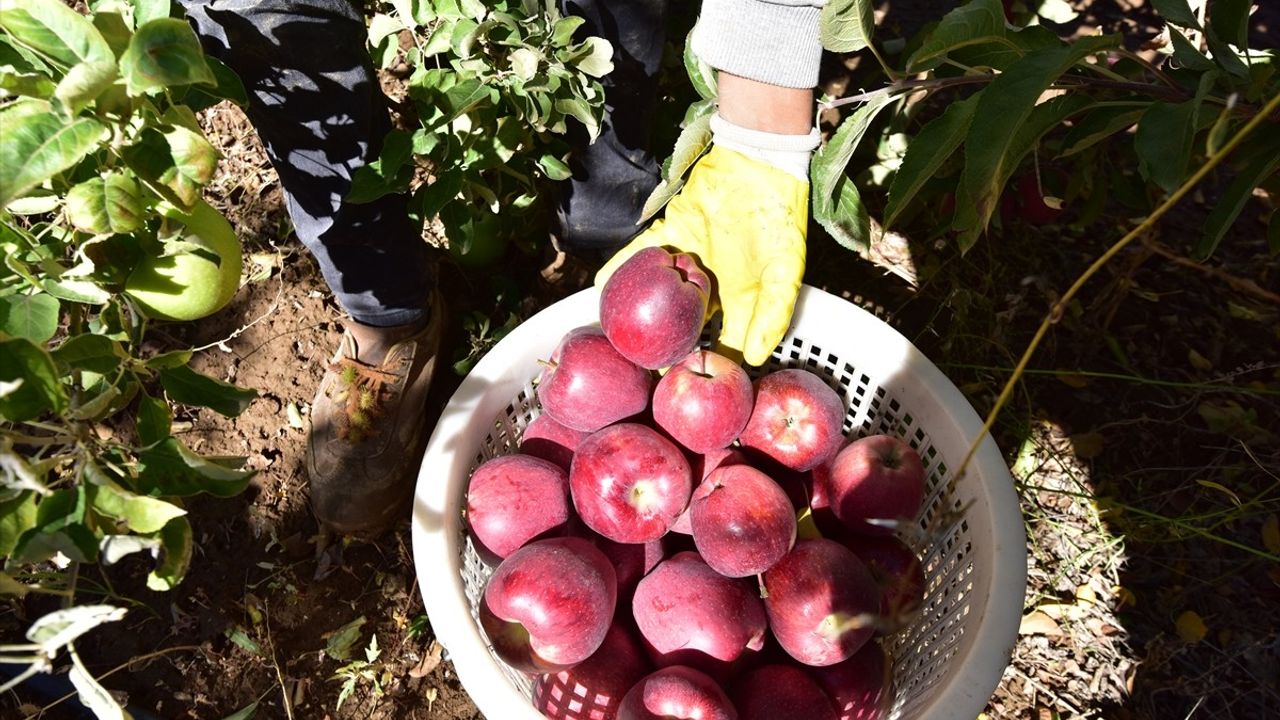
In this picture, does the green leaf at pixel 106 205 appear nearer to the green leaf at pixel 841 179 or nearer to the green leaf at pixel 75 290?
the green leaf at pixel 75 290

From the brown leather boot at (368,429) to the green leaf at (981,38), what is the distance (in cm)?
157

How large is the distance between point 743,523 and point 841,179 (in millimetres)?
799

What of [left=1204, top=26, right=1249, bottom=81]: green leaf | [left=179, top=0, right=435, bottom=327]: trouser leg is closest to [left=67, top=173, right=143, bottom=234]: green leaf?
[left=179, top=0, right=435, bottom=327]: trouser leg

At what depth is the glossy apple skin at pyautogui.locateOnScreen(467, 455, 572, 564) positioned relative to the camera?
1728 mm

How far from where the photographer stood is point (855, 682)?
5.50 feet

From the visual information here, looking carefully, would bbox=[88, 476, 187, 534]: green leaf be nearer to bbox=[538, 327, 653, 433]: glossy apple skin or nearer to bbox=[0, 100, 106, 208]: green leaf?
bbox=[0, 100, 106, 208]: green leaf

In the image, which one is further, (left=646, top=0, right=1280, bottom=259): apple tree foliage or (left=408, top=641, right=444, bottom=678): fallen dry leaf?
(left=408, top=641, right=444, bottom=678): fallen dry leaf

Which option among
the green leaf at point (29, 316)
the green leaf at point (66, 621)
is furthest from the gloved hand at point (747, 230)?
the green leaf at point (66, 621)

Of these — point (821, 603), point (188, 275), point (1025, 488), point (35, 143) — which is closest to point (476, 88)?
point (188, 275)

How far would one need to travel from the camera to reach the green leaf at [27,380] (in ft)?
2.67

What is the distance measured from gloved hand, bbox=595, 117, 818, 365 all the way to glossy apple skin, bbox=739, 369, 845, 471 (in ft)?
0.34

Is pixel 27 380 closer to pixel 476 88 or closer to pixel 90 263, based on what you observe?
pixel 90 263

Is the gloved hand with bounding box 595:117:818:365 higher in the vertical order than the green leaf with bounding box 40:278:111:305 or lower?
lower

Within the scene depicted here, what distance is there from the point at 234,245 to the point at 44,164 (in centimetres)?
49
